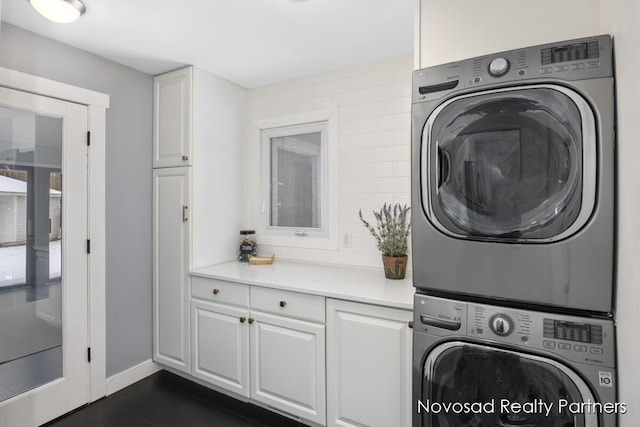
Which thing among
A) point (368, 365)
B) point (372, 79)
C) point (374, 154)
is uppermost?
point (372, 79)

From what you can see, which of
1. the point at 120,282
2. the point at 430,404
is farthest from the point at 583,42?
the point at 120,282

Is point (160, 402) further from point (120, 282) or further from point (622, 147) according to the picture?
point (622, 147)

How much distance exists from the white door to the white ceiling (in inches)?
18.9

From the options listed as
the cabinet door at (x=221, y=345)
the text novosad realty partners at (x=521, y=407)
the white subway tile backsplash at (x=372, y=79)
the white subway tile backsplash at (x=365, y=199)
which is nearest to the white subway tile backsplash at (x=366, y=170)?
the white subway tile backsplash at (x=365, y=199)

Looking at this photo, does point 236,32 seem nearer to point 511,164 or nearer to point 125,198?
point 125,198

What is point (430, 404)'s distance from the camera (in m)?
1.40

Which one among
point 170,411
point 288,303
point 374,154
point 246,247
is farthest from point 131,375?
point 374,154

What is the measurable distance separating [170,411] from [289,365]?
3.03ft

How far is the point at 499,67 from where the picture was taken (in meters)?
1.28

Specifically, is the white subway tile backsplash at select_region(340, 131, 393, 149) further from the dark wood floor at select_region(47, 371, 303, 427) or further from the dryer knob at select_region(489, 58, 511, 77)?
the dark wood floor at select_region(47, 371, 303, 427)

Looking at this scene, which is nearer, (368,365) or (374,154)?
(368,365)

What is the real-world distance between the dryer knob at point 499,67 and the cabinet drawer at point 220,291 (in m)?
1.81

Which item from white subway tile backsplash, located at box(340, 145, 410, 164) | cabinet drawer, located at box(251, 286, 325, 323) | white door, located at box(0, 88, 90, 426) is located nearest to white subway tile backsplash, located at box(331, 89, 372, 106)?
white subway tile backsplash, located at box(340, 145, 410, 164)

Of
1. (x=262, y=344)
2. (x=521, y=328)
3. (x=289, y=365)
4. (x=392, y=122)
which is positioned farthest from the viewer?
(x=392, y=122)
